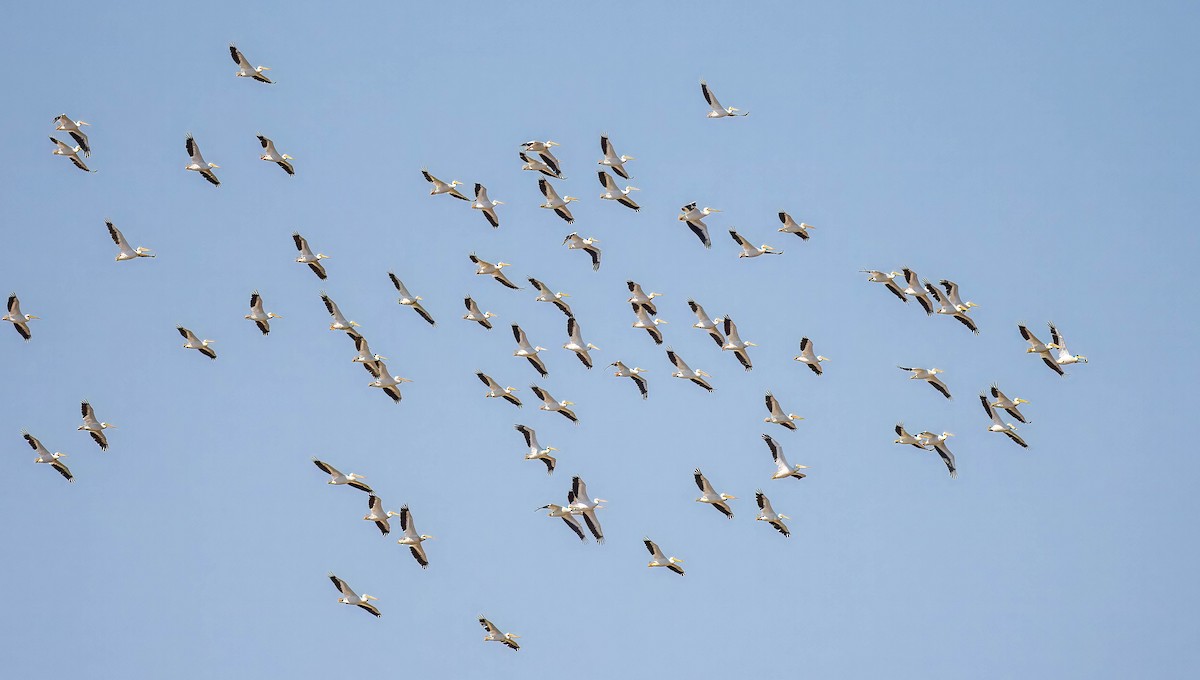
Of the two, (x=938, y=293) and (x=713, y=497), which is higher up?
(x=938, y=293)

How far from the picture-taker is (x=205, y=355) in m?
71.6

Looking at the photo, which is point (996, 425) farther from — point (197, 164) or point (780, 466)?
point (197, 164)

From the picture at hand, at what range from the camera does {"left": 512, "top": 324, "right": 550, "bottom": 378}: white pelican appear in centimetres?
7000

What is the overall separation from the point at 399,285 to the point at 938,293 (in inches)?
684

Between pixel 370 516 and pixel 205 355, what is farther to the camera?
pixel 205 355

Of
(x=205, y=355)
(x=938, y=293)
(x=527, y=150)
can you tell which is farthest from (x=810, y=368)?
(x=205, y=355)

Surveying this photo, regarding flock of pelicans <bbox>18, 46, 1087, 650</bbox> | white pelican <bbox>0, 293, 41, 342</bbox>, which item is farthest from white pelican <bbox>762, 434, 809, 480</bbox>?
white pelican <bbox>0, 293, 41, 342</bbox>

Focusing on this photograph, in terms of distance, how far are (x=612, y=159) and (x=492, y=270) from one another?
551 cm

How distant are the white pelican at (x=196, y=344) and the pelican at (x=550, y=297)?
35.2 ft

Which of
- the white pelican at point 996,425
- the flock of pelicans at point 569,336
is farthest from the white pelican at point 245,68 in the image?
the white pelican at point 996,425

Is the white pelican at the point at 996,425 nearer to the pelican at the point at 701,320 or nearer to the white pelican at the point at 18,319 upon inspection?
the pelican at the point at 701,320

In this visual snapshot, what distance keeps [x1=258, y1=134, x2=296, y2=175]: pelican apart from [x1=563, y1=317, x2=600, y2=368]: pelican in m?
10.1

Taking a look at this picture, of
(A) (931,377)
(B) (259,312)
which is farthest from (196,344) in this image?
(A) (931,377)

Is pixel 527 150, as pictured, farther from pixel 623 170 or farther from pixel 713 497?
pixel 713 497
